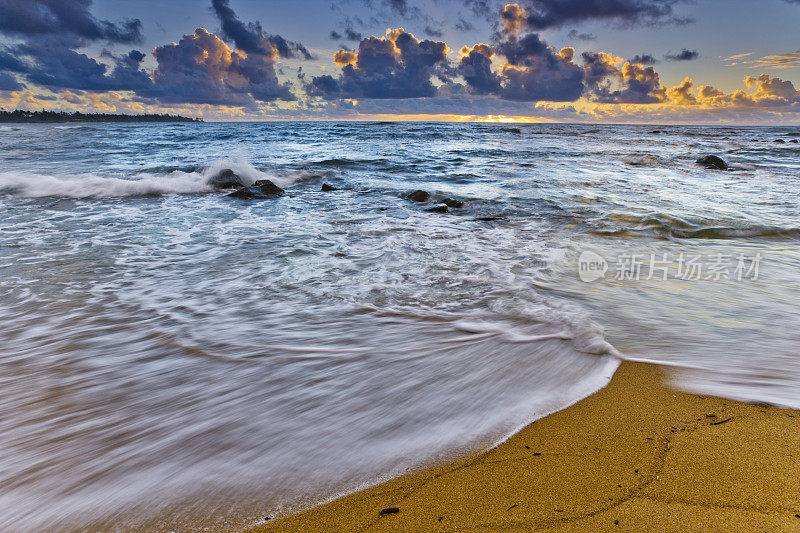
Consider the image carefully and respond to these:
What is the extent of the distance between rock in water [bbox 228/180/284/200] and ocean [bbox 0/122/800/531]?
2.83 meters

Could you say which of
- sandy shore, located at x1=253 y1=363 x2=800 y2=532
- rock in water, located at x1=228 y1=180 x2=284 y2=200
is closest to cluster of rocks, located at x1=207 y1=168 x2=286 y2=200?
rock in water, located at x1=228 y1=180 x2=284 y2=200

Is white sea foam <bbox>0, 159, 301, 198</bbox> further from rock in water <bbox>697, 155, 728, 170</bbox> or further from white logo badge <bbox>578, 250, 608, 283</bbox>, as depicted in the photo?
rock in water <bbox>697, 155, 728, 170</bbox>

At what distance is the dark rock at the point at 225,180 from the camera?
10914 millimetres

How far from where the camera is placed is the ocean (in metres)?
1.70

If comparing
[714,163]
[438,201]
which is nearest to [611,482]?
[438,201]

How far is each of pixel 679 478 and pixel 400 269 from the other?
312cm

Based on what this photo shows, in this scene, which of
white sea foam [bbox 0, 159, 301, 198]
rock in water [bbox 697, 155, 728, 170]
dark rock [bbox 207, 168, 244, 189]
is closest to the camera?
white sea foam [bbox 0, 159, 301, 198]

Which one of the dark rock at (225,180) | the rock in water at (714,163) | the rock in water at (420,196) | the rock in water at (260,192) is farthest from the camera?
the rock in water at (714,163)

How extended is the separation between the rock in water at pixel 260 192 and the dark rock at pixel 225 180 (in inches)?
52.3

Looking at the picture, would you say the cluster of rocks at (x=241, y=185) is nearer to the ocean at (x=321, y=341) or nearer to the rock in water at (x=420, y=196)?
the ocean at (x=321, y=341)

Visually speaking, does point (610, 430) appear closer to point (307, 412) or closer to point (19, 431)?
point (307, 412)

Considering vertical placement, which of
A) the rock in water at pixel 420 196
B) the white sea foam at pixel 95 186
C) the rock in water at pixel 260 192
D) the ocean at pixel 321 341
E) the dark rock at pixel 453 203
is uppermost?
the white sea foam at pixel 95 186

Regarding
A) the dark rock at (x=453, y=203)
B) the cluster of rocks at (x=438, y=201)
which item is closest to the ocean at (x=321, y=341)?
the cluster of rocks at (x=438, y=201)

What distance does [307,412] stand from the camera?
210cm
